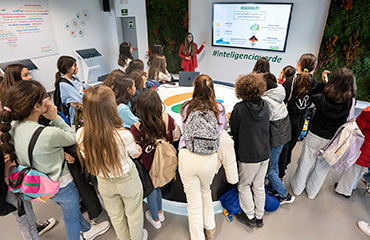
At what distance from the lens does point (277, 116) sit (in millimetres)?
2057

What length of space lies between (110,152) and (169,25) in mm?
5502

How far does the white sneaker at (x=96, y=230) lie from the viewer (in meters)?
2.02

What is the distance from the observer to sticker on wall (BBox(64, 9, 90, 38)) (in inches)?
228

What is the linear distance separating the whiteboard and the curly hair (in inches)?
212

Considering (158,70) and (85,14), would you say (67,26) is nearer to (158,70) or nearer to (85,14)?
(85,14)

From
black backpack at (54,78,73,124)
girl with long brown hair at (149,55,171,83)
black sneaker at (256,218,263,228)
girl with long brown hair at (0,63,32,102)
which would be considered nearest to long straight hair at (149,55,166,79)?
girl with long brown hair at (149,55,171,83)

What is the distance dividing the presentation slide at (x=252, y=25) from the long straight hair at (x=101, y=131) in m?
4.58

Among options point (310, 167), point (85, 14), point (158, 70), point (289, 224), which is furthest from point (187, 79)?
point (85, 14)

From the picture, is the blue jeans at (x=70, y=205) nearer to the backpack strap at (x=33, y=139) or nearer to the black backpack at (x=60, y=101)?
the backpack strap at (x=33, y=139)

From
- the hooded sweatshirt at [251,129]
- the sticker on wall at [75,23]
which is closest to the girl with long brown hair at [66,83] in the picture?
the hooded sweatshirt at [251,129]

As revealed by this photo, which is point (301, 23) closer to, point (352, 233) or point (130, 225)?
point (352, 233)

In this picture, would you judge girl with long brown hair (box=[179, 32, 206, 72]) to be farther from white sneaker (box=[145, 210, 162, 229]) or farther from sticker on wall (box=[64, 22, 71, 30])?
white sneaker (box=[145, 210, 162, 229])

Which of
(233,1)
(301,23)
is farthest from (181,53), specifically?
(301,23)

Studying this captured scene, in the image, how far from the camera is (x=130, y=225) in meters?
1.77
